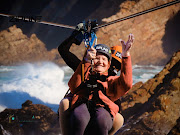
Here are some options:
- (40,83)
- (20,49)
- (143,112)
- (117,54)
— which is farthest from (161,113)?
(20,49)

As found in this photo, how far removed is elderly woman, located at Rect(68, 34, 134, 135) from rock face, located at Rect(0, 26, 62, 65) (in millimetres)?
2863

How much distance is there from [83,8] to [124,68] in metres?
3.11

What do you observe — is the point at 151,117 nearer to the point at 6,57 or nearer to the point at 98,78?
the point at 98,78

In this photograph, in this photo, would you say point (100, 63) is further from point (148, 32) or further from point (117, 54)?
point (148, 32)

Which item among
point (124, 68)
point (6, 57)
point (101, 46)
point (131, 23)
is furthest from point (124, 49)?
point (131, 23)

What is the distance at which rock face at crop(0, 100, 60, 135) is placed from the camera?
126 inches

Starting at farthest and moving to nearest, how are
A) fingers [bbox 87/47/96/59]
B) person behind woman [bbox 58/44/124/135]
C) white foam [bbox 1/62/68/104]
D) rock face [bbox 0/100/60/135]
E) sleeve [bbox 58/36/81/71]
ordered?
1. white foam [bbox 1/62/68/104]
2. rock face [bbox 0/100/60/135]
3. sleeve [bbox 58/36/81/71]
4. person behind woman [bbox 58/44/124/135]
5. fingers [bbox 87/47/96/59]

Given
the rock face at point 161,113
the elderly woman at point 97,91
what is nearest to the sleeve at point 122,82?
the elderly woman at point 97,91

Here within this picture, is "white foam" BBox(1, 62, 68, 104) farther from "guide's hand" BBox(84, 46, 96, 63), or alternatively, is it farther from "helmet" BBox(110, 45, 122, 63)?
"guide's hand" BBox(84, 46, 96, 63)

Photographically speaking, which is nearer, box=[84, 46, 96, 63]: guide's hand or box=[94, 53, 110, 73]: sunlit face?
box=[84, 46, 96, 63]: guide's hand

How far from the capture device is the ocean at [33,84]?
10.6 ft

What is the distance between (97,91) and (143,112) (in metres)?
2.43

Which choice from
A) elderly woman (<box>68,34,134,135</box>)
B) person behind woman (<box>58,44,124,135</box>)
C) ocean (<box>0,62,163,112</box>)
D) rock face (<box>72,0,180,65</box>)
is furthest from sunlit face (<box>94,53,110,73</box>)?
rock face (<box>72,0,180,65</box>)

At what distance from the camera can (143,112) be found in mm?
3088
